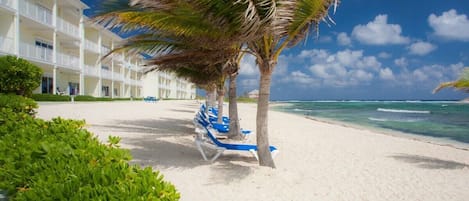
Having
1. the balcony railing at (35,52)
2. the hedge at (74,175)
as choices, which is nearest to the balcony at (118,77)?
the balcony railing at (35,52)

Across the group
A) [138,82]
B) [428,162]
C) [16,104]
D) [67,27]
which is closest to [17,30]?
[67,27]

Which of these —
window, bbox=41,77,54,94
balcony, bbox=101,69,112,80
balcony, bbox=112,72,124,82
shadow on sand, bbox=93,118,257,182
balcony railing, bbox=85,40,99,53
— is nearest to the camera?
shadow on sand, bbox=93,118,257,182

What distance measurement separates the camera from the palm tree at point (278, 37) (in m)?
4.72

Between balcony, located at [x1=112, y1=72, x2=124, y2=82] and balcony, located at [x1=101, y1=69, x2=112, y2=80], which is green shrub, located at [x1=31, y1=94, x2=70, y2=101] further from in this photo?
balcony, located at [x1=112, y1=72, x2=124, y2=82]

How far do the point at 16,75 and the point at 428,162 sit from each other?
12.6 m

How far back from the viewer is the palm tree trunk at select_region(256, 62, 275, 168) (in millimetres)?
5934

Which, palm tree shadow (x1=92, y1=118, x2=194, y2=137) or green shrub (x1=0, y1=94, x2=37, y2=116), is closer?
green shrub (x1=0, y1=94, x2=37, y2=116)

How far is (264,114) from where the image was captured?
6070 mm

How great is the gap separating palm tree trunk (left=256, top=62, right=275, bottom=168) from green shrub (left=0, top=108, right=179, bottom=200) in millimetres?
3335

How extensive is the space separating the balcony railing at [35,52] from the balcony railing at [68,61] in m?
1.64

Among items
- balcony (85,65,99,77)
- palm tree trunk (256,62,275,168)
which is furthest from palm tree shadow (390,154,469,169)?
balcony (85,65,99,77)

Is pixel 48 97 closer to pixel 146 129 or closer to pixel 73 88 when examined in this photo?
pixel 73 88

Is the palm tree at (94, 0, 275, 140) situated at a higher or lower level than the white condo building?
lower

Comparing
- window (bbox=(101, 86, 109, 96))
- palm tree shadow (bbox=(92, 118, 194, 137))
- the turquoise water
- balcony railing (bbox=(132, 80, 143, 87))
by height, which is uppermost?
balcony railing (bbox=(132, 80, 143, 87))
